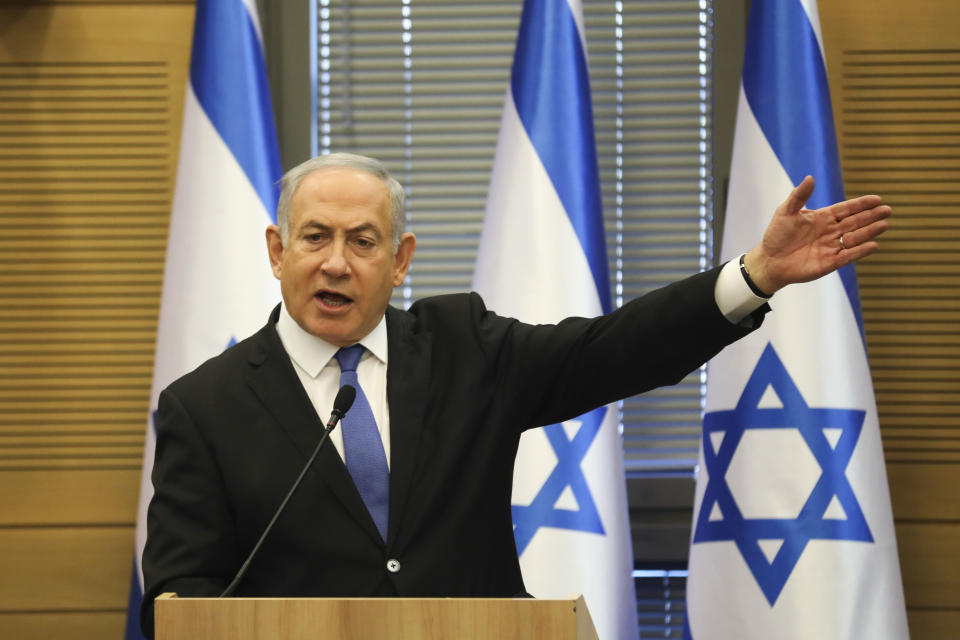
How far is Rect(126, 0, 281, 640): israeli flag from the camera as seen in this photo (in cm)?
324

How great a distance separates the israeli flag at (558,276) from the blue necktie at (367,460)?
1172 mm

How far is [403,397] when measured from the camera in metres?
2.05

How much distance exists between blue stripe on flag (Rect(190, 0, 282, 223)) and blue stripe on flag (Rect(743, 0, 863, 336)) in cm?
147

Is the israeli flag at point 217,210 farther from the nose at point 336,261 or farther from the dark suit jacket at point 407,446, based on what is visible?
the nose at point 336,261

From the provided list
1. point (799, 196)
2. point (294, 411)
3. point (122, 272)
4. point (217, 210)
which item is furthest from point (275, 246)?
point (122, 272)

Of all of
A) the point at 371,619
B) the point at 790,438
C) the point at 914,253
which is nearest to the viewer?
the point at 371,619

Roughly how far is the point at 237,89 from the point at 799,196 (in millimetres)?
2068

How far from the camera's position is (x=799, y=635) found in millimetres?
2898

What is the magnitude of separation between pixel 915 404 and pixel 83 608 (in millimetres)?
2780

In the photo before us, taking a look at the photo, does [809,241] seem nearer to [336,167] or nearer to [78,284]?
[336,167]

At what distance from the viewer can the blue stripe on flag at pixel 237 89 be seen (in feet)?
11.0

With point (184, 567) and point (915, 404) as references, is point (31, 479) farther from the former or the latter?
point (915, 404)

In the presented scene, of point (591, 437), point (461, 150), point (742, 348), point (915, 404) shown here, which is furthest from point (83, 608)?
point (915, 404)

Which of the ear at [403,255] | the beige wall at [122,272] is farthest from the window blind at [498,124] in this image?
the ear at [403,255]
